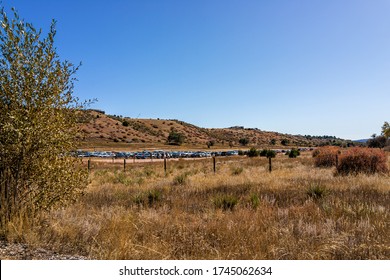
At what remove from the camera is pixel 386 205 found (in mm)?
9398

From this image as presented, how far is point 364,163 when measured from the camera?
21.0 m

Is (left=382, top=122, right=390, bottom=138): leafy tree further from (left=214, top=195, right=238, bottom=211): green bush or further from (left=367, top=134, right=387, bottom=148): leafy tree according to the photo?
(left=214, top=195, right=238, bottom=211): green bush

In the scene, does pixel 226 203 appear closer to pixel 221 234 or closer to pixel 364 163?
pixel 221 234

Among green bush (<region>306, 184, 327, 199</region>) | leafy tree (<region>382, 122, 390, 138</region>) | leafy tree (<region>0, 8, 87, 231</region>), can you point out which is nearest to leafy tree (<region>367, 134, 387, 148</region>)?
leafy tree (<region>382, 122, 390, 138</region>)

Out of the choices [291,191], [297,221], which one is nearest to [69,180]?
[297,221]

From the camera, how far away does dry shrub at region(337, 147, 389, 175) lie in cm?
2053

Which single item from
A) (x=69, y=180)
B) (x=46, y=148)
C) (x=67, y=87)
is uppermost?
(x=67, y=87)

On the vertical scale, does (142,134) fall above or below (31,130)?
above

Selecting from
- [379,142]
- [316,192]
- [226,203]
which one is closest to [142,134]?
[379,142]

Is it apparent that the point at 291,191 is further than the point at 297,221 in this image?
Yes

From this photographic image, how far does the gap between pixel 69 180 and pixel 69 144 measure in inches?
37.0

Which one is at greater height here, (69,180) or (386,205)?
(69,180)

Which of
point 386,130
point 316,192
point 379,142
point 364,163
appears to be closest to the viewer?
point 316,192
